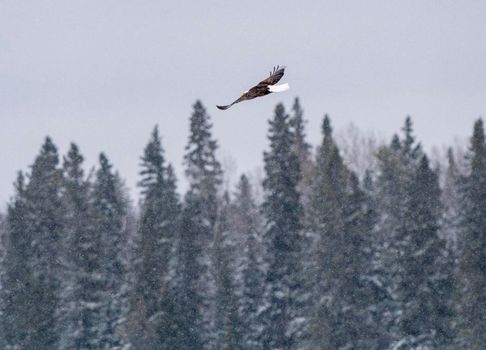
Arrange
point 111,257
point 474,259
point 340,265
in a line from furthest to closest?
point 111,257
point 340,265
point 474,259

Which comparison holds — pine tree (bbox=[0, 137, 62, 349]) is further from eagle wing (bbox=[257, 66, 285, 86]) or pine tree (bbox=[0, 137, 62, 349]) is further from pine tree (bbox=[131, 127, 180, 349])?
eagle wing (bbox=[257, 66, 285, 86])

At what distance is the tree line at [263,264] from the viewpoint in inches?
2936

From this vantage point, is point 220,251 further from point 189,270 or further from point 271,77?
point 271,77

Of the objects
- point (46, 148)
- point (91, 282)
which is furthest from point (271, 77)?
point (46, 148)

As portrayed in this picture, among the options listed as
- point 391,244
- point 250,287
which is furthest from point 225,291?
point 391,244

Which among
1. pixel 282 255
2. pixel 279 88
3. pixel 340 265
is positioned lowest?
pixel 279 88

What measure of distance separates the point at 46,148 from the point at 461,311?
1091 inches

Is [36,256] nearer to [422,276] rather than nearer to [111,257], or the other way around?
[111,257]

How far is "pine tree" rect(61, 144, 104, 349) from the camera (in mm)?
83250

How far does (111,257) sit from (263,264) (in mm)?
9124

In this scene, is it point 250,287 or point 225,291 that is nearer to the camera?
point 225,291

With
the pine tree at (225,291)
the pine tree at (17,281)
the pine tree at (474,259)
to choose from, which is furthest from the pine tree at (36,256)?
the pine tree at (474,259)

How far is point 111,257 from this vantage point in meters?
85.2

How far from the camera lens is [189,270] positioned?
268ft
